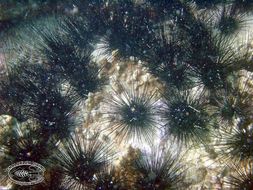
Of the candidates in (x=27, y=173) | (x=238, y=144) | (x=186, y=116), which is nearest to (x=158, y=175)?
(x=186, y=116)

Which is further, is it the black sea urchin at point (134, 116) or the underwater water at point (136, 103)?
the black sea urchin at point (134, 116)

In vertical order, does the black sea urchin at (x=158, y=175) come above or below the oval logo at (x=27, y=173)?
below

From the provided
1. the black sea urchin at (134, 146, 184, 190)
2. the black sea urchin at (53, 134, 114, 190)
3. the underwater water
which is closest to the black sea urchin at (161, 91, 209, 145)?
the underwater water

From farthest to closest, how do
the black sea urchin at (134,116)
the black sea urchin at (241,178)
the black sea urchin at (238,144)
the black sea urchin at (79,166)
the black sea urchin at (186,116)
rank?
the black sea urchin at (134,116)
the black sea urchin at (186,116)
the black sea urchin at (79,166)
the black sea urchin at (238,144)
the black sea urchin at (241,178)

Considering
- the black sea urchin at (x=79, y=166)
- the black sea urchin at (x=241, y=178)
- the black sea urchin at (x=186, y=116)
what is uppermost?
the black sea urchin at (x=186, y=116)

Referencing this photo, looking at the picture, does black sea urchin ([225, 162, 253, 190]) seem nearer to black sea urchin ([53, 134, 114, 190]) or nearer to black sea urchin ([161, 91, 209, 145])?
black sea urchin ([161, 91, 209, 145])

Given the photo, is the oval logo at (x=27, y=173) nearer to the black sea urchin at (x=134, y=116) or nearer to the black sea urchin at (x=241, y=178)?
the black sea urchin at (x=134, y=116)

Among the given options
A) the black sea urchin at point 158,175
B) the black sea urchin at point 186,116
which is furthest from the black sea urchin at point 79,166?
the black sea urchin at point 186,116
